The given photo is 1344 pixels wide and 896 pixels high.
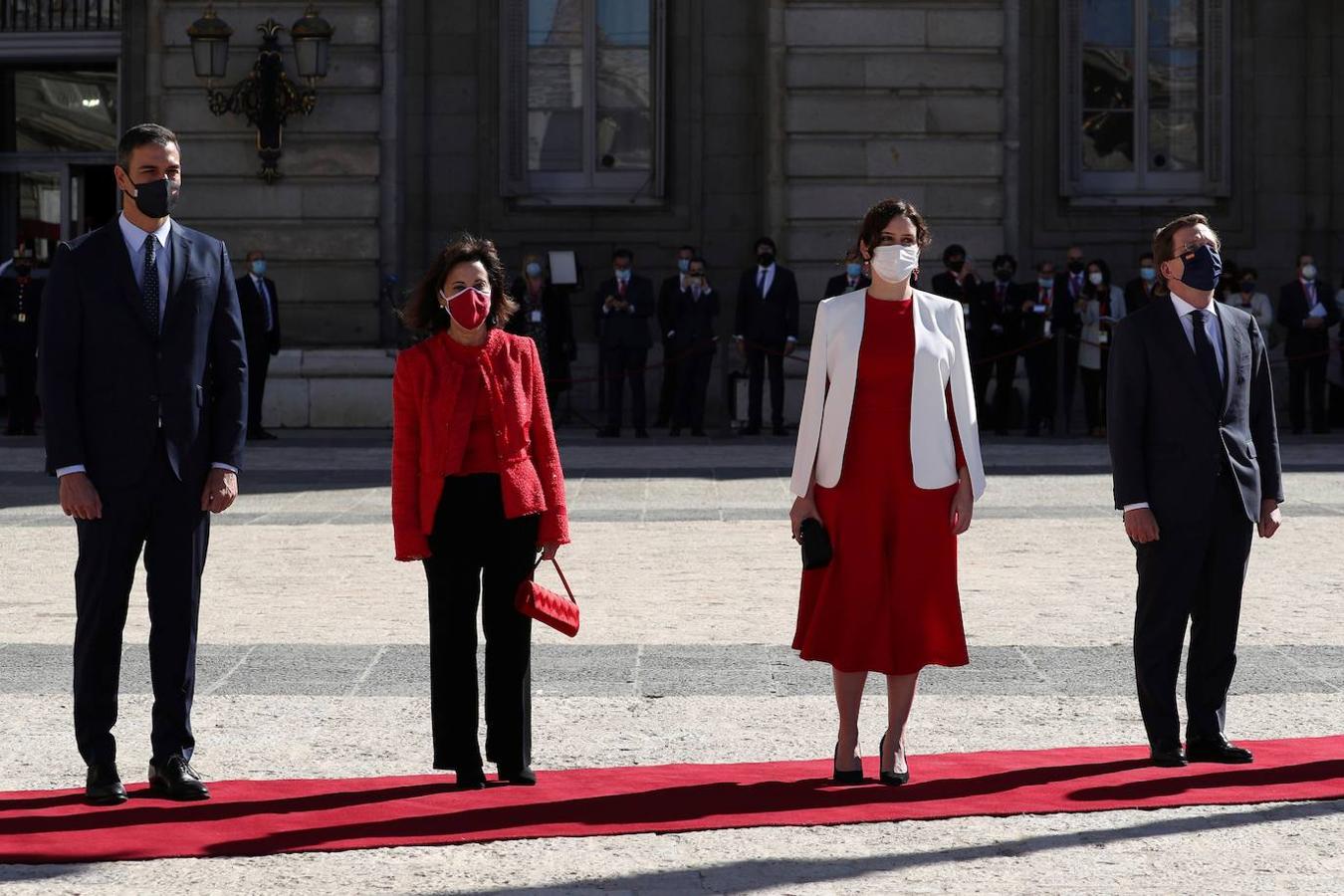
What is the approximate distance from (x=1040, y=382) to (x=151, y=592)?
615 inches

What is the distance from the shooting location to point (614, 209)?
22906mm

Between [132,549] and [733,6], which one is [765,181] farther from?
[132,549]

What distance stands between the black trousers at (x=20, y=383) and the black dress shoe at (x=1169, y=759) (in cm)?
1614

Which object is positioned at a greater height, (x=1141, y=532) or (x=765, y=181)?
(x=765, y=181)

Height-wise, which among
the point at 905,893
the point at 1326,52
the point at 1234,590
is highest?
the point at 1326,52

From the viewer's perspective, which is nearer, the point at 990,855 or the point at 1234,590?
the point at 990,855

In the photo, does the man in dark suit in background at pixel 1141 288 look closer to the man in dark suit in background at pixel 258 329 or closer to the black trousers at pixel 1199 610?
the man in dark suit in background at pixel 258 329

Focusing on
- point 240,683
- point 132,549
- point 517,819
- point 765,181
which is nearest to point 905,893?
point 517,819

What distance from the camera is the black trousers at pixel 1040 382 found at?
21156 mm

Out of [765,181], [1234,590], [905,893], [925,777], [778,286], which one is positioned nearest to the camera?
[905,893]

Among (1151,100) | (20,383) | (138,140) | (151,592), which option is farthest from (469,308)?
(1151,100)

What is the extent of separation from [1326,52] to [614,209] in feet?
24.9

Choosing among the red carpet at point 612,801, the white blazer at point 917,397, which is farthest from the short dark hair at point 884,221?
the red carpet at point 612,801

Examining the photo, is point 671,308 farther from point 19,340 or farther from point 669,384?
point 19,340
